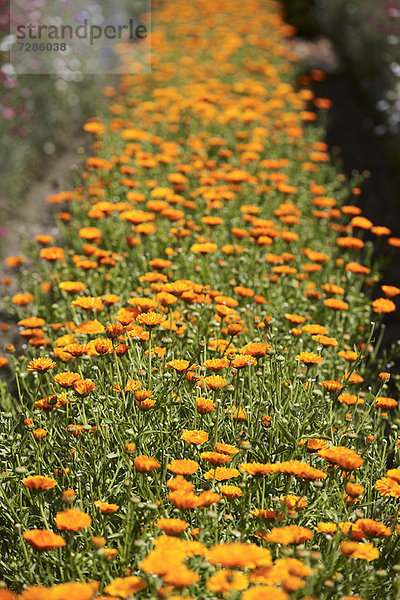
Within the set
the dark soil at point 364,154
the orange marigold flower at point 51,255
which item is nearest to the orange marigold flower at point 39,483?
the orange marigold flower at point 51,255

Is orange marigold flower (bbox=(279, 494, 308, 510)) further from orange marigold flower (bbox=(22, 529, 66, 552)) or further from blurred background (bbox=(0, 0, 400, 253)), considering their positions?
blurred background (bbox=(0, 0, 400, 253))

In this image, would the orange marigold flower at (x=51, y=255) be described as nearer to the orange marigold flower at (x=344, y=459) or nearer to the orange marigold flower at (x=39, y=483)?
the orange marigold flower at (x=39, y=483)

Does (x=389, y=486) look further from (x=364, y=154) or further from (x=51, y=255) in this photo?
(x=364, y=154)

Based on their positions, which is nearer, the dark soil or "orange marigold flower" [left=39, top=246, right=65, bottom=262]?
"orange marigold flower" [left=39, top=246, right=65, bottom=262]

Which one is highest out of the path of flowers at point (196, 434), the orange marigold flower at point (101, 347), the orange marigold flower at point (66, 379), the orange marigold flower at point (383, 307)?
the orange marigold flower at point (101, 347)

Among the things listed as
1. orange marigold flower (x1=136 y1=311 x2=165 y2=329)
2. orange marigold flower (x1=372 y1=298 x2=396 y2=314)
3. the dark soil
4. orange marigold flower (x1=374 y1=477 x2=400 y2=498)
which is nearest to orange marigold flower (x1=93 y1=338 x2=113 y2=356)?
orange marigold flower (x1=136 y1=311 x2=165 y2=329)

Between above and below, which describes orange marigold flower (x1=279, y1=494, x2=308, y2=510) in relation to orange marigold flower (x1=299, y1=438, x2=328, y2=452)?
below

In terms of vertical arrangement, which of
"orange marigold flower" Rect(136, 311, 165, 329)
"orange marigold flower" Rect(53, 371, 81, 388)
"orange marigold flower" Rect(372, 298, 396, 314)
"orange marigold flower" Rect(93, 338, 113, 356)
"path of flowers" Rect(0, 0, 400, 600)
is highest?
"orange marigold flower" Rect(136, 311, 165, 329)

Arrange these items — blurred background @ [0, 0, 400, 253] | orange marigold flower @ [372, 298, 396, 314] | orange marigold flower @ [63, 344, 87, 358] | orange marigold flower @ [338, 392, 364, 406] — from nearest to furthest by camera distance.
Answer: orange marigold flower @ [63, 344, 87, 358]
orange marigold flower @ [338, 392, 364, 406]
orange marigold flower @ [372, 298, 396, 314]
blurred background @ [0, 0, 400, 253]

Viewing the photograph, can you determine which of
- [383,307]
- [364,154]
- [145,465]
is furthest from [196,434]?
[364,154]

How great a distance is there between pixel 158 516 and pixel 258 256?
2.13 metres

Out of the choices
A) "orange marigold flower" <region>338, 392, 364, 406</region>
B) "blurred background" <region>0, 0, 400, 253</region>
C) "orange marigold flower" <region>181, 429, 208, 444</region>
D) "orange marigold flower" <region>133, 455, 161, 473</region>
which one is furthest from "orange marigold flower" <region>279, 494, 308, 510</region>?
"blurred background" <region>0, 0, 400, 253</region>

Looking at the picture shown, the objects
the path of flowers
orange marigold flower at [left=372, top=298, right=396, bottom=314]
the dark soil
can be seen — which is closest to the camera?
the path of flowers

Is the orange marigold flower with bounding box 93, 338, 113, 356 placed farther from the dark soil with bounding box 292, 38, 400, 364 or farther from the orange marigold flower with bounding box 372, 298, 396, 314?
the dark soil with bounding box 292, 38, 400, 364
